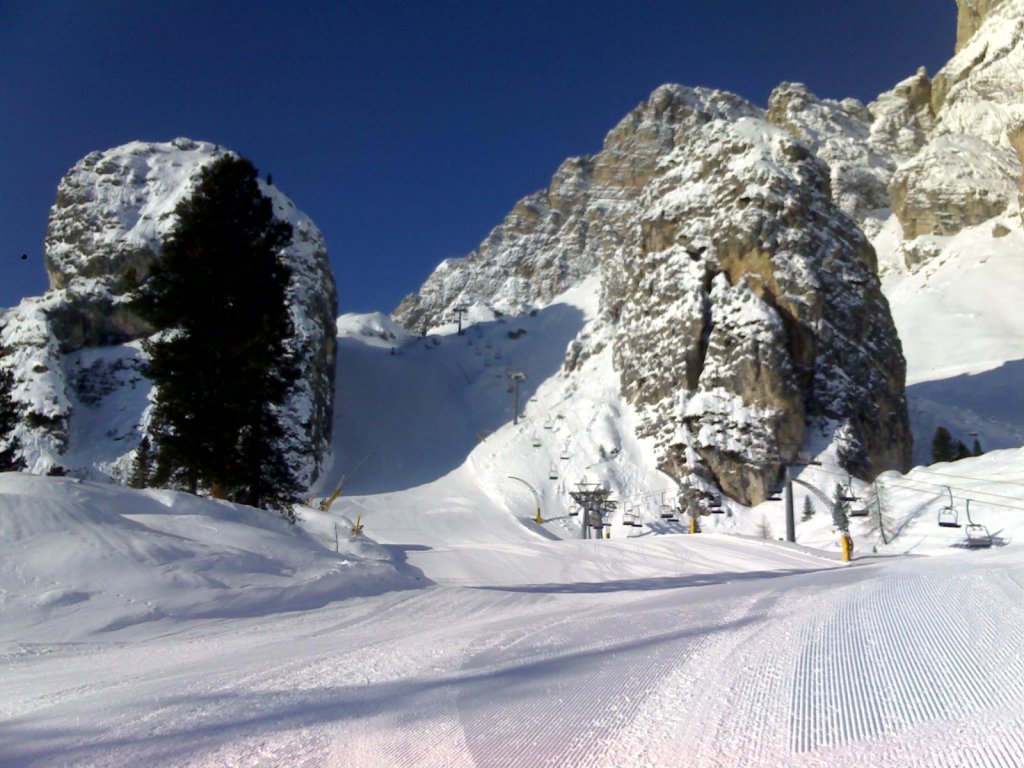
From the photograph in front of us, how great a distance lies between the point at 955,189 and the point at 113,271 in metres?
110

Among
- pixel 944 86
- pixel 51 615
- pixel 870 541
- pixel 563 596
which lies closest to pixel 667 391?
pixel 870 541

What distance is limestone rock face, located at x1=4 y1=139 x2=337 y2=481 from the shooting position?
5519cm

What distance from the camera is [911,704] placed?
263 centimetres

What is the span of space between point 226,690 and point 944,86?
16416 centimetres

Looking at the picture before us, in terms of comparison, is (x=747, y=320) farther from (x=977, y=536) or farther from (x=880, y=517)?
(x=977, y=536)

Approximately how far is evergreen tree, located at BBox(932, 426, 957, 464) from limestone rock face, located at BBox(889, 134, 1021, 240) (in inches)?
2526

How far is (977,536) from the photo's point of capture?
2219 cm

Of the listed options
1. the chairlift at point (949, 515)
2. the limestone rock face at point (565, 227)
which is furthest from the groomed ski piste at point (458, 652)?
the limestone rock face at point (565, 227)

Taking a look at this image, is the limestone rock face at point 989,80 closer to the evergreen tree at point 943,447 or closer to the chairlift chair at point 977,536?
the evergreen tree at point 943,447

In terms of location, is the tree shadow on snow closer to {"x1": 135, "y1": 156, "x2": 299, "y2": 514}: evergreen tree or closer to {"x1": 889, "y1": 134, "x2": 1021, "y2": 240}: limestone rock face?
{"x1": 135, "y1": 156, "x2": 299, "y2": 514}: evergreen tree

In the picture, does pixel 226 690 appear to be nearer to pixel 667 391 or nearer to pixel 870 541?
pixel 870 541

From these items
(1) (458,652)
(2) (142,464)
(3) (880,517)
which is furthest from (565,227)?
(1) (458,652)

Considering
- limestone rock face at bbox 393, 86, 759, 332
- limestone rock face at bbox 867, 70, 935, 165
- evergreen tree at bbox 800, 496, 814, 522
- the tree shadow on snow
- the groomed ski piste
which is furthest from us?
limestone rock face at bbox 867, 70, 935, 165

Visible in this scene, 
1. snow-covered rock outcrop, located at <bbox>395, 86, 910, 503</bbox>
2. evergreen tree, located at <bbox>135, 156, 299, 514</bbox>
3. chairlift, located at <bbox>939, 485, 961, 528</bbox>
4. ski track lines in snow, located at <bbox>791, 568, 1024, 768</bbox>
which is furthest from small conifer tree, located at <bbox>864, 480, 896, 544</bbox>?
ski track lines in snow, located at <bbox>791, 568, 1024, 768</bbox>
